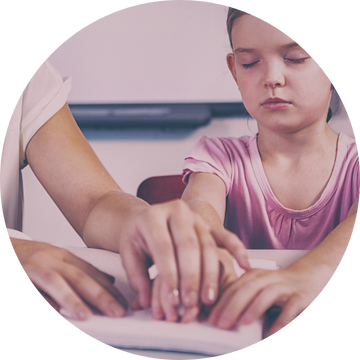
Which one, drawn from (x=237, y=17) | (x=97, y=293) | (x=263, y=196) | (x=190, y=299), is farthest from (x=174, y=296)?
(x=237, y=17)

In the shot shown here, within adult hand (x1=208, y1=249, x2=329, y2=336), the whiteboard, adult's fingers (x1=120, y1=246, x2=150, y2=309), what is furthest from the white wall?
adult hand (x1=208, y1=249, x2=329, y2=336)

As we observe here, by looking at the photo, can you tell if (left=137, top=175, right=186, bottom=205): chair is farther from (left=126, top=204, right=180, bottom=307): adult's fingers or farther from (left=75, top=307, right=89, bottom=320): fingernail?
(left=75, top=307, right=89, bottom=320): fingernail

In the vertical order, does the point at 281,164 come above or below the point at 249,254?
above

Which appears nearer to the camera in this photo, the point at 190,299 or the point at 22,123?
the point at 190,299

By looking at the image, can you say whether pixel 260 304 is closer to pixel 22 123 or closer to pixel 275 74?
pixel 275 74

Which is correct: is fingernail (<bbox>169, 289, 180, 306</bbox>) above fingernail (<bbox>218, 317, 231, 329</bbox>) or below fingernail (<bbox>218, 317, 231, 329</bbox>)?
above

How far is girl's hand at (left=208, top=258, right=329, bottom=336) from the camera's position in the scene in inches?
22.7

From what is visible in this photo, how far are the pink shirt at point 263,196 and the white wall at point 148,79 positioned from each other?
0.03m

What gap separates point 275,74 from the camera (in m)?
0.63

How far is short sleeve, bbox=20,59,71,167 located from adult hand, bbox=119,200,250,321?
0.26m

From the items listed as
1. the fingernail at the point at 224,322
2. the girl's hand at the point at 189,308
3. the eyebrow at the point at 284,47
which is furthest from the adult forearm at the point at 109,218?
the eyebrow at the point at 284,47

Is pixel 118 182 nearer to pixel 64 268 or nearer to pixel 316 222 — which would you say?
pixel 64 268

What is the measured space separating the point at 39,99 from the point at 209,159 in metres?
0.33

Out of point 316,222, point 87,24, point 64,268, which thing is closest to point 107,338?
point 64,268
